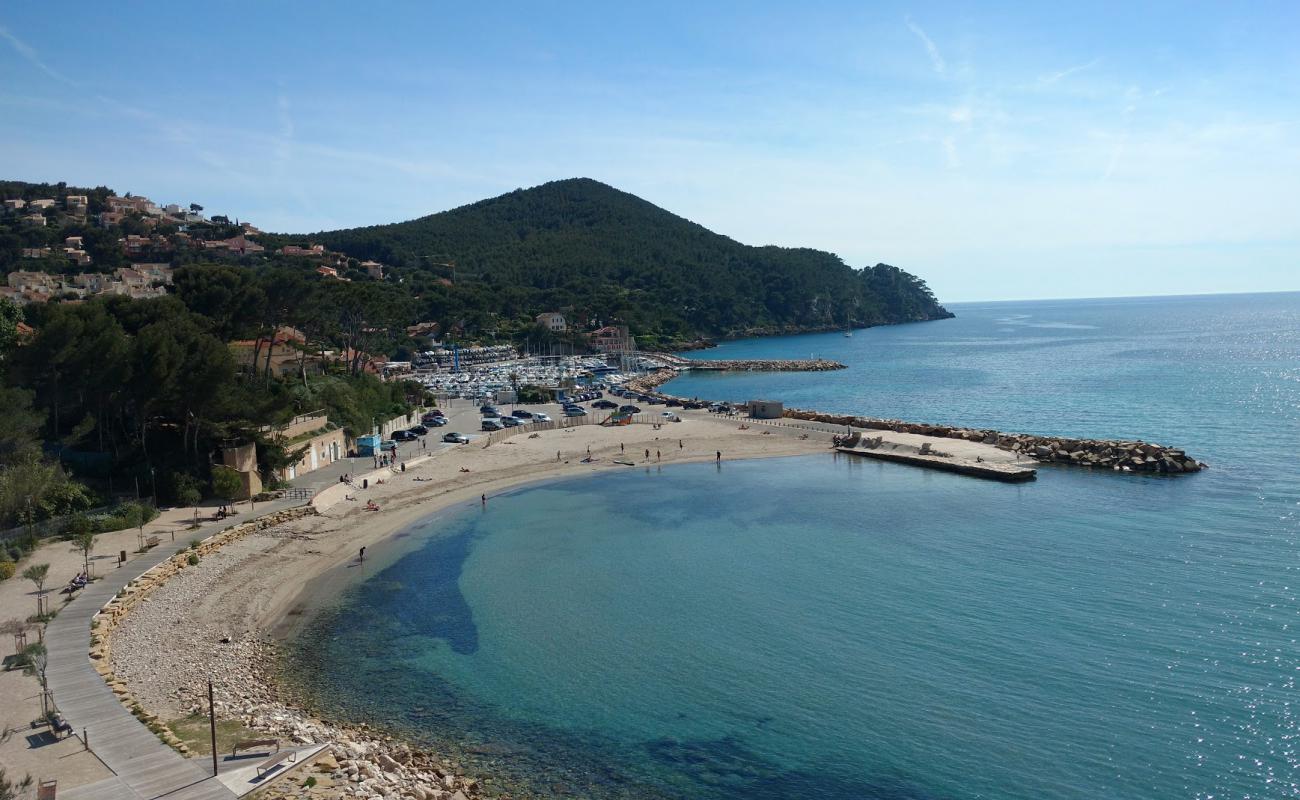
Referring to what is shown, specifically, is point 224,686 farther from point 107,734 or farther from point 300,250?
point 300,250

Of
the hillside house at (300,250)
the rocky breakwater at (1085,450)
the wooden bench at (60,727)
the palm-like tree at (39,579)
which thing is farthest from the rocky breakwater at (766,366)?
the wooden bench at (60,727)

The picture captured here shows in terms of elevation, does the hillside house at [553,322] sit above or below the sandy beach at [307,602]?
above

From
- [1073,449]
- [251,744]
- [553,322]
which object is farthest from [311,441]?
[553,322]

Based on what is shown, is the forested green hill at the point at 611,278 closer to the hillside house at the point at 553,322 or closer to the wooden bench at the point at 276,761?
the hillside house at the point at 553,322

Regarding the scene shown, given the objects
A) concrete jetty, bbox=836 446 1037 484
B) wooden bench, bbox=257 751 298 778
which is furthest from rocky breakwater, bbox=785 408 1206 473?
wooden bench, bbox=257 751 298 778

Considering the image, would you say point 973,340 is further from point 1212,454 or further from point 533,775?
point 533,775
